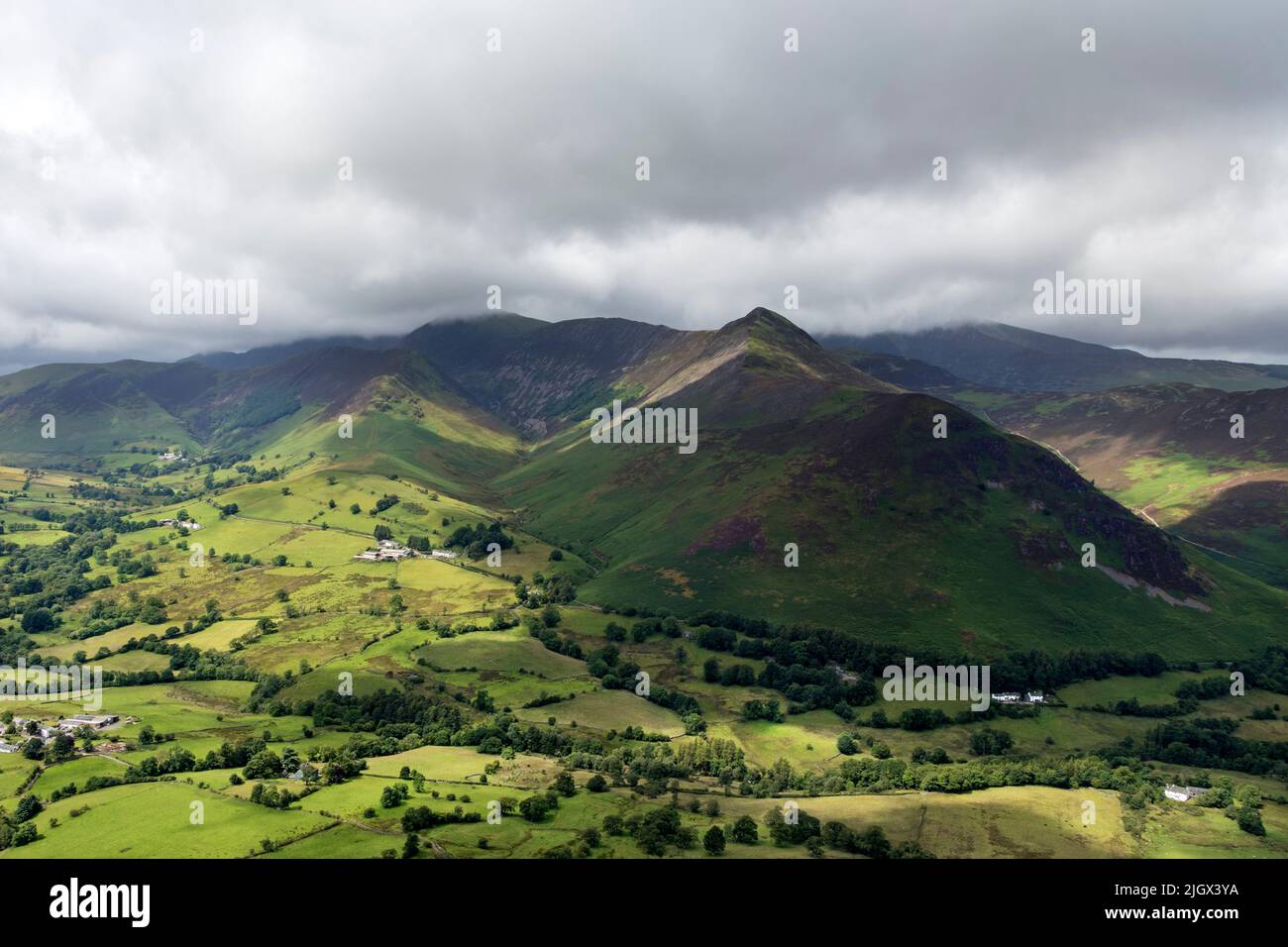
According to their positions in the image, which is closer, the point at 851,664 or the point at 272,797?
the point at 272,797

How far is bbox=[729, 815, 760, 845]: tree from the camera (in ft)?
288

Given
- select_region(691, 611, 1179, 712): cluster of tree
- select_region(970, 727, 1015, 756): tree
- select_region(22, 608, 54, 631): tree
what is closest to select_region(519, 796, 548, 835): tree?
select_region(691, 611, 1179, 712): cluster of tree

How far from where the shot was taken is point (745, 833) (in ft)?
289

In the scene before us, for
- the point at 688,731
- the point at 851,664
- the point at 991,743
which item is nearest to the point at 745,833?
the point at 688,731

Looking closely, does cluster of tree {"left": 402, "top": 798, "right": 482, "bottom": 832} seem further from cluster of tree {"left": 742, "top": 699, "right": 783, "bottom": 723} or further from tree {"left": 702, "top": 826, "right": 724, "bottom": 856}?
cluster of tree {"left": 742, "top": 699, "right": 783, "bottom": 723}

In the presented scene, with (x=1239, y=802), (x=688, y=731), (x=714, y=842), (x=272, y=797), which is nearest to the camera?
(x=714, y=842)

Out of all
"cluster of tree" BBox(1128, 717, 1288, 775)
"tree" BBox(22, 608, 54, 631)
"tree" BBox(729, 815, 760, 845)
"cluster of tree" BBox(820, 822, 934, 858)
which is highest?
"tree" BBox(22, 608, 54, 631)

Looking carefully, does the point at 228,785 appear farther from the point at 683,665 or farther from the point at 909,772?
the point at 909,772

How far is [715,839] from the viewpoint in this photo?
83.0m

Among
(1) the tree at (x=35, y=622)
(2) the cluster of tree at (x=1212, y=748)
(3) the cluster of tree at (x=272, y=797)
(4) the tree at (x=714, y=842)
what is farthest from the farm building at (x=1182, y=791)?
(1) the tree at (x=35, y=622)

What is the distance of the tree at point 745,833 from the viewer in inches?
3460

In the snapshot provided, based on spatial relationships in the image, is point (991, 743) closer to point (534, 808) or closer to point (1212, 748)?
point (1212, 748)

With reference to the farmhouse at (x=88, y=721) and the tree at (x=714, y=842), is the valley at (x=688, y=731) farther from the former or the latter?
the farmhouse at (x=88, y=721)

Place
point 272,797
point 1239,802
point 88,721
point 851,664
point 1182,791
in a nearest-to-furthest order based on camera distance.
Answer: point 272,797 → point 1239,802 → point 1182,791 → point 88,721 → point 851,664
